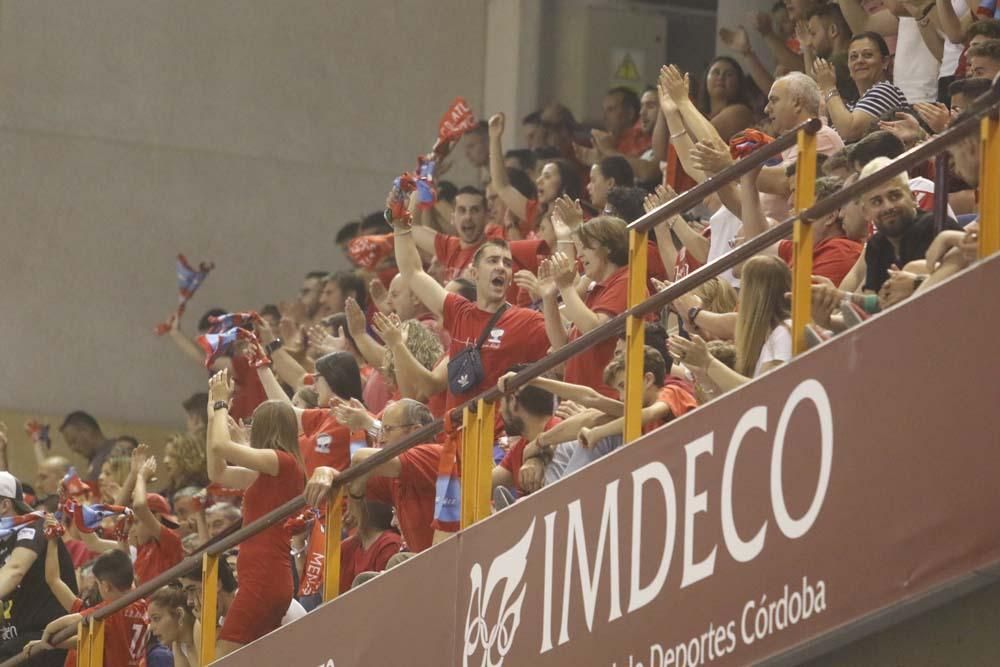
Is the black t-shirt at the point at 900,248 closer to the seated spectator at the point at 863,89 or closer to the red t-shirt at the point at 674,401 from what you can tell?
the red t-shirt at the point at 674,401

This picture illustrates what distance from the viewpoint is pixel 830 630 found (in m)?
6.11

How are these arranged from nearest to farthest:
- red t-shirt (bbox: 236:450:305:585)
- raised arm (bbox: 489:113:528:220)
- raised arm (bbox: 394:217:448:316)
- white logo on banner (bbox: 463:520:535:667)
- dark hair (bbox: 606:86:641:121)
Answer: white logo on banner (bbox: 463:520:535:667)
red t-shirt (bbox: 236:450:305:585)
raised arm (bbox: 394:217:448:316)
raised arm (bbox: 489:113:528:220)
dark hair (bbox: 606:86:641:121)

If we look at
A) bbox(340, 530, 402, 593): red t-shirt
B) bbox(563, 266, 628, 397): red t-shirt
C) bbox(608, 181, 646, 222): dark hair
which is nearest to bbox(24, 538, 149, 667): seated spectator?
bbox(340, 530, 402, 593): red t-shirt

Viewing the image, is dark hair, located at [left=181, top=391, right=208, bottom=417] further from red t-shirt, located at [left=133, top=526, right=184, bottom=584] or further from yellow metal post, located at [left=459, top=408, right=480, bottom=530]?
yellow metal post, located at [left=459, top=408, right=480, bottom=530]

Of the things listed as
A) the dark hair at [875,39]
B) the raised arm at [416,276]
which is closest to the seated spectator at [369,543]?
the raised arm at [416,276]

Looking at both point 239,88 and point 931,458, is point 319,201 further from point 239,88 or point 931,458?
point 931,458

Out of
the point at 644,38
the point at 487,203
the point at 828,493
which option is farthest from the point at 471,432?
the point at 644,38

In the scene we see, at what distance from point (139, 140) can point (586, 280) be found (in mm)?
7781

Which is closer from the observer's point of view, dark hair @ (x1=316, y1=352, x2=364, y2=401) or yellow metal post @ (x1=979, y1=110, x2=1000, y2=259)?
yellow metal post @ (x1=979, y1=110, x2=1000, y2=259)

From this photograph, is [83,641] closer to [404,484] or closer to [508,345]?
[404,484]

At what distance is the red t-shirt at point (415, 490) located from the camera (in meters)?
8.45

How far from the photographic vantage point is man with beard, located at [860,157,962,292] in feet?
21.1

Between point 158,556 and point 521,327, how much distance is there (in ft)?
8.14

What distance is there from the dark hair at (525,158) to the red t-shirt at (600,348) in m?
4.31
